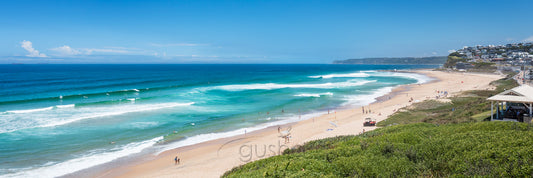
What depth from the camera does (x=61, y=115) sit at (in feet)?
89.0

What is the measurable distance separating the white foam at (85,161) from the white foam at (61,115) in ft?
31.7

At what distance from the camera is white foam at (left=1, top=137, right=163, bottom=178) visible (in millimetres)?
14438

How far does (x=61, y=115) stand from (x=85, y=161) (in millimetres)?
14688

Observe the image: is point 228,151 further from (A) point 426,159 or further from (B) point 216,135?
(A) point 426,159

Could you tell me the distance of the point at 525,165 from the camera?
6020 mm

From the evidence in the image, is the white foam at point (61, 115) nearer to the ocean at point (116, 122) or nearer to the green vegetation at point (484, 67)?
the ocean at point (116, 122)

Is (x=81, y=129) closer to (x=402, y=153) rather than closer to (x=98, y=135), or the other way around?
(x=98, y=135)

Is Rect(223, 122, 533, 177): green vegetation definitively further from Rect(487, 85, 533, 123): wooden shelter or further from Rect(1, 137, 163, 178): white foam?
Rect(1, 137, 163, 178): white foam

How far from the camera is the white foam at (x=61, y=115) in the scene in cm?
2336

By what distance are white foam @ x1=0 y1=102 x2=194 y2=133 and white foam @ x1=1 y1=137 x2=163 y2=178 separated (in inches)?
381

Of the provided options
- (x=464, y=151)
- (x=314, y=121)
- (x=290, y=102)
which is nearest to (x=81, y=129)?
(x=314, y=121)

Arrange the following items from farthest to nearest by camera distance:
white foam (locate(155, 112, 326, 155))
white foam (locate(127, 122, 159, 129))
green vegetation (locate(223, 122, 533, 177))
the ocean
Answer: white foam (locate(127, 122, 159, 129)) → white foam (locate(155, 112, 326, 155)) → the ocean → green vegetation (locate(223, 122, 533, 177))

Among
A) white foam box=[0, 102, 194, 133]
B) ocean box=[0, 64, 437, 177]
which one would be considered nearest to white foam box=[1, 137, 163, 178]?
ocean box=[0, 64, 437, 177]

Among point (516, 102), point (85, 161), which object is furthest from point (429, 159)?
point (85, 161)
